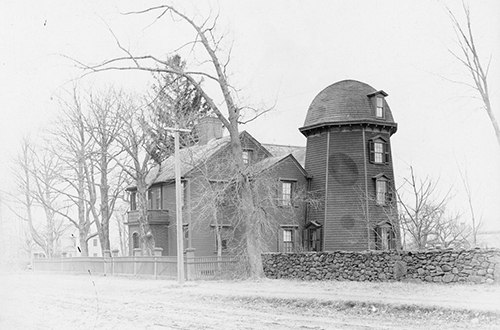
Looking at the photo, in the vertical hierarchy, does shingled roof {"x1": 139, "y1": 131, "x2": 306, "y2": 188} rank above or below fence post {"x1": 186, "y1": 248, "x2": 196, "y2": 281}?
above

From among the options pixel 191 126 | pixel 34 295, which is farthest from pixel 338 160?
pixel 34 295

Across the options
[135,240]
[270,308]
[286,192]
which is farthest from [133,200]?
[270,308]

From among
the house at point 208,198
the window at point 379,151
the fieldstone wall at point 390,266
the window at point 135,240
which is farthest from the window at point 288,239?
the window at point 135,240

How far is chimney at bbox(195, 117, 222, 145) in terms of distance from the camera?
149 feet

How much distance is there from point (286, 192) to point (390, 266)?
17825mm

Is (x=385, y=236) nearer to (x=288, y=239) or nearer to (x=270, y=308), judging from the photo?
(x=288, y=239)

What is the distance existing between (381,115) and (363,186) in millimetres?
4918

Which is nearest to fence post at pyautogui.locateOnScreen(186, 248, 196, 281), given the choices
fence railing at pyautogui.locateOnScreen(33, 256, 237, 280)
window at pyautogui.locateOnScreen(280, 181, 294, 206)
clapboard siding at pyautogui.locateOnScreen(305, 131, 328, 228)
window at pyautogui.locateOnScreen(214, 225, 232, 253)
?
fence railing at pyautogui.locateOnScreen(33, 256, 237, 280)

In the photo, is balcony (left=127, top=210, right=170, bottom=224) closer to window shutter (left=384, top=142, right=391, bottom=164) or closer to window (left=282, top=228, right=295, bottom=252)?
window (left=282, top=228, right=295, bottom=252)

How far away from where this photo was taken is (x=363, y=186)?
37.8m

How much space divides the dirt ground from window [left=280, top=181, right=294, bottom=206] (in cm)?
1700

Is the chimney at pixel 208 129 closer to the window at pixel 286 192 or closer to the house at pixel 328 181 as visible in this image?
the house at pixel 328 181

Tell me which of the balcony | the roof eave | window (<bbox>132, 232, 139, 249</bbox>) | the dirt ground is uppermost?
the roof eave

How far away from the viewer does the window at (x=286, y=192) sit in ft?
130
